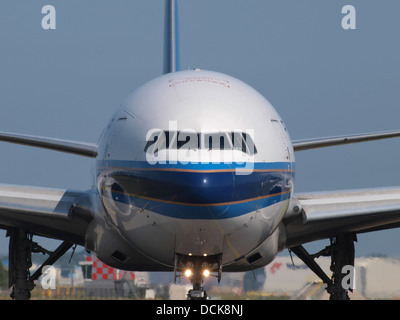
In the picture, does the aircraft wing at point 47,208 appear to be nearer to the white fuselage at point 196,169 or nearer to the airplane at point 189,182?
the airplane at point 189,182

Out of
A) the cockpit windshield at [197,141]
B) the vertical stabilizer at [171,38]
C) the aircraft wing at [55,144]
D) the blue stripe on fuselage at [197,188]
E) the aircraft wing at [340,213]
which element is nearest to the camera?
the blue stripe on fuselage at [197,188]

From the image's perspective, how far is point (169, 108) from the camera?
14.4m

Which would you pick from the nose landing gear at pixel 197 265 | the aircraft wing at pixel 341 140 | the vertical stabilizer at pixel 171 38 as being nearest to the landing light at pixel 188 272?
the nose landing gear at pixel 197 265

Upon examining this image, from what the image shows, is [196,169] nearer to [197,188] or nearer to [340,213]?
[197,188]

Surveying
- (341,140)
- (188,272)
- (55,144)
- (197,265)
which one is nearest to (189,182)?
(197,265)

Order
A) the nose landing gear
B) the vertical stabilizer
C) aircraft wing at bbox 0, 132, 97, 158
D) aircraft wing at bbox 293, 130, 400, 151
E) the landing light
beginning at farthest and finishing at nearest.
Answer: the vertical stabilizer → aircraft wing at bbox 293, 130, 400, 151 → aircraft wing at bbox 0, 132, 97, 158 → the landing light → the nose landing gear

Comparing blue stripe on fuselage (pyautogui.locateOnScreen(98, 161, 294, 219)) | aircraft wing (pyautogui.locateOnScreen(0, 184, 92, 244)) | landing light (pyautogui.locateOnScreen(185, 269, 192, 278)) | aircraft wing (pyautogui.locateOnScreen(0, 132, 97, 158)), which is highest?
aircraft wing (pyautogui.locateOnScreen(0, 132, 97, 158))

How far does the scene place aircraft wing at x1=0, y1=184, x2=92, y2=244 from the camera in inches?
730

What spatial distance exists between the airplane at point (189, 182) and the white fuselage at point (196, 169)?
0.02 meters

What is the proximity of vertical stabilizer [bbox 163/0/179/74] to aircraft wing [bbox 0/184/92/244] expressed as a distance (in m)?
7.27

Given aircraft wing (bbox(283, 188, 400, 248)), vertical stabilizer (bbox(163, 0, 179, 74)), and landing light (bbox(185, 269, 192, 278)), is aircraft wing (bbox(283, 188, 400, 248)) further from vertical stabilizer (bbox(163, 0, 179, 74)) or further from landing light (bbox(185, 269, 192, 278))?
vertical stabilizer (bbox(163, 0, 179, 74))

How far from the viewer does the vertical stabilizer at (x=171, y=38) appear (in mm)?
25933

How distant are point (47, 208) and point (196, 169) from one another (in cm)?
633

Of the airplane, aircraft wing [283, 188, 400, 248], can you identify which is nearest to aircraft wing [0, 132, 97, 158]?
the airplane
